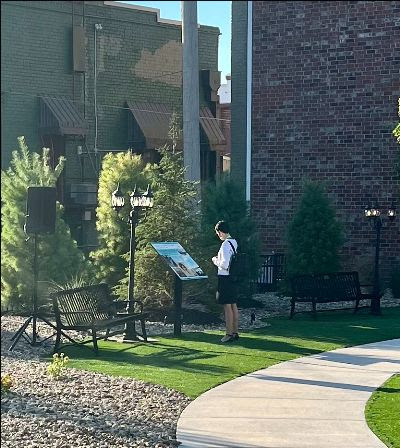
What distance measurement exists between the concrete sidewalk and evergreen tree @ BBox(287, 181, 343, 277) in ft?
23.7

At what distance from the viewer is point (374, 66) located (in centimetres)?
2244

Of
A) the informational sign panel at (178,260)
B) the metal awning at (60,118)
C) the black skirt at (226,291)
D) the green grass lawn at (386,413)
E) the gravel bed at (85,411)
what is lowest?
the green grass lawn at (386,413)

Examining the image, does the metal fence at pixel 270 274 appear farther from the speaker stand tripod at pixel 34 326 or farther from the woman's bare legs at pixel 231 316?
the speaker stand tripod at pixel 34 326

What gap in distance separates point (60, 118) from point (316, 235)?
7.66m

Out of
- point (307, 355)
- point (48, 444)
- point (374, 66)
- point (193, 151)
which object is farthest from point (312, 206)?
point (48, 444)

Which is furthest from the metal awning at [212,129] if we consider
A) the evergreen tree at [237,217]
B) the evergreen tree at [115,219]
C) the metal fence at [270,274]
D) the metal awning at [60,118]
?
the evergreen tree at [115,219]

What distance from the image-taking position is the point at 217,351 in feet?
43.0

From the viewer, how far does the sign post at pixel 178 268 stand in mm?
14500

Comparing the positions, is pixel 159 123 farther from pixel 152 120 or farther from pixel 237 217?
pixel 237 217

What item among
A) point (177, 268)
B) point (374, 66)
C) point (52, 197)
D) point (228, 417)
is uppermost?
point (374, 66)

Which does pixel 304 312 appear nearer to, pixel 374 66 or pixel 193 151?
Answer: pixel 193 151

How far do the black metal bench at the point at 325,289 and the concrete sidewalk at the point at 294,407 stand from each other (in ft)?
14.3

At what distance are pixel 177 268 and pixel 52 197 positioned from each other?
3.03 metres

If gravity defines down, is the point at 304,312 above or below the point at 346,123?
below
